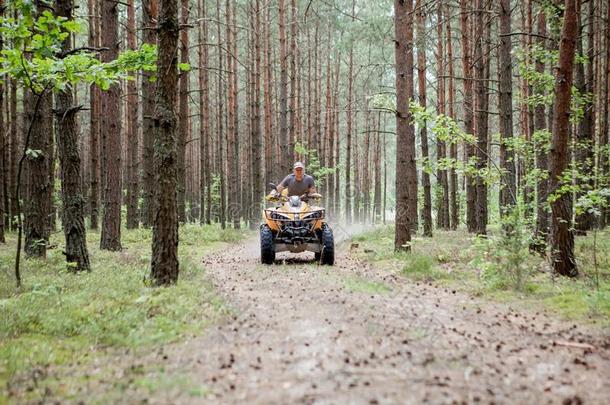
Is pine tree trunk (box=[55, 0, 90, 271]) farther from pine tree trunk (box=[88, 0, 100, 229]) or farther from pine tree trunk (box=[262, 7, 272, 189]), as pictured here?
pine tree trunk (box=[262, 7, 272, 189])

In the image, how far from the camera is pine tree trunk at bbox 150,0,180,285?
7.59 m

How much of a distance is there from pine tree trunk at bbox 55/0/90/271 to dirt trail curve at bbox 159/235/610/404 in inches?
135

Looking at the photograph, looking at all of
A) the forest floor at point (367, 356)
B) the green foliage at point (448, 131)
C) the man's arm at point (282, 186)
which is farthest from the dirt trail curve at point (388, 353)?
the man's arm at point (282, 186)

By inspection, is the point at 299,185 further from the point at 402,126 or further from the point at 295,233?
the point at 402,126

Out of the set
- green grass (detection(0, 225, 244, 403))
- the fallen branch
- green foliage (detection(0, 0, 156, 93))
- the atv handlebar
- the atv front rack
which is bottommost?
the fallen branch

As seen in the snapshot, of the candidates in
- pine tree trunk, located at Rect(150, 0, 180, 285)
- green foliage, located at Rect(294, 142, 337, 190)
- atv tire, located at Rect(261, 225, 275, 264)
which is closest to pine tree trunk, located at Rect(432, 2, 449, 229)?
green foliage, located at Rect(294, 142, 337, 190)

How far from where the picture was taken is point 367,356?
4590mm

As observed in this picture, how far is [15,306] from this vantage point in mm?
6219

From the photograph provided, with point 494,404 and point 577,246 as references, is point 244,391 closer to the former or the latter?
point 494,404

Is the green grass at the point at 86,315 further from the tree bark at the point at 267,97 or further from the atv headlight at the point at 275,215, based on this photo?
the tree bark at the point at 267,97

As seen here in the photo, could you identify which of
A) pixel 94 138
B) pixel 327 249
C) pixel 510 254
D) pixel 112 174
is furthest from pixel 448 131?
pixel 94 138

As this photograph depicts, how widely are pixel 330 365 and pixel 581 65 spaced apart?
13.6 meters

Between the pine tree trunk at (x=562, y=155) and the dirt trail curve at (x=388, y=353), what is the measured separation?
2.33 metres

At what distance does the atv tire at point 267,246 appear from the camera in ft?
36.2
